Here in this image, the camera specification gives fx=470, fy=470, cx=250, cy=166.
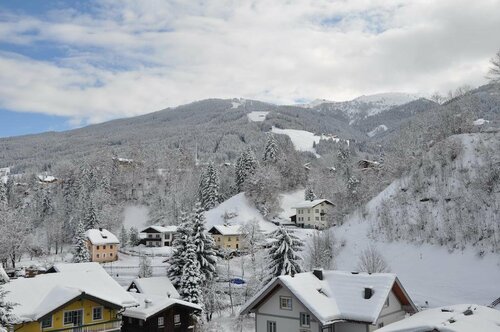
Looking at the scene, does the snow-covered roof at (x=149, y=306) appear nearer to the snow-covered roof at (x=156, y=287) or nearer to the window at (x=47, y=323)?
the snow-covered roof at (x=156, y=287)

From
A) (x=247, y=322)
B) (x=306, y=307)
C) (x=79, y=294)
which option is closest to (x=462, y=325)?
(x=306, y=307)

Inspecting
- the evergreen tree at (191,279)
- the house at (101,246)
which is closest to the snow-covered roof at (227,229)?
the house at (101,246)

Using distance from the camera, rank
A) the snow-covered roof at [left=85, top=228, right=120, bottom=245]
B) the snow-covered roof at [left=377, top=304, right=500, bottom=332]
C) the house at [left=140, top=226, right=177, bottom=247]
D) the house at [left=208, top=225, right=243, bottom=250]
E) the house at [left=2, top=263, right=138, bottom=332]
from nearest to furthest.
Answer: the snow-covered roof at [left=377, top=304, right=500, bottom=332] → the house at [left=2, top=263, right=138, bottom=332] → the house at [left=208, top=225, right=243, bottom=250] → the snow-covered roof at [left=85, top=228, right=120, bottom=245] → the house at [left=140, top=226, right=177, bottom=247]

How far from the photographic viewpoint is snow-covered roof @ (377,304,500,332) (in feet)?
59.1

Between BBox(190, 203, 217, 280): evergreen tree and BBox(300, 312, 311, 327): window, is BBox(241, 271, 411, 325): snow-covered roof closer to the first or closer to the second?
BBox(300, 312, 311, 327): window

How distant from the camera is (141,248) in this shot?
106m

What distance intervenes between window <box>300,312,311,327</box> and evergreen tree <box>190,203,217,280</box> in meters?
19.8

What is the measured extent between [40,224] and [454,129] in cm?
10581

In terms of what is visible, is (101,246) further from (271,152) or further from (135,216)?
(271,152)

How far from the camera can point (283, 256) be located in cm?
4141

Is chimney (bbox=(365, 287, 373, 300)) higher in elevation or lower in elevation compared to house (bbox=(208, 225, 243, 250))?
lower

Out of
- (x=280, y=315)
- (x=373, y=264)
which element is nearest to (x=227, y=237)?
(x=373, y=264)

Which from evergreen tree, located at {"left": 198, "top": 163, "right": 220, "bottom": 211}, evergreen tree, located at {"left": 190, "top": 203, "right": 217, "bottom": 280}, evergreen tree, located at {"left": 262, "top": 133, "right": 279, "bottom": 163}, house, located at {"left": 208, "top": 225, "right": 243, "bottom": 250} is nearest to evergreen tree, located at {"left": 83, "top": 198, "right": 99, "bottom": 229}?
evergreen tree, located at {"left": 198, "top": 163, "right": 220, "bottom": 211}

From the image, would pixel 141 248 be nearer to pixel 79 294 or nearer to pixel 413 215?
pixel 413 215
